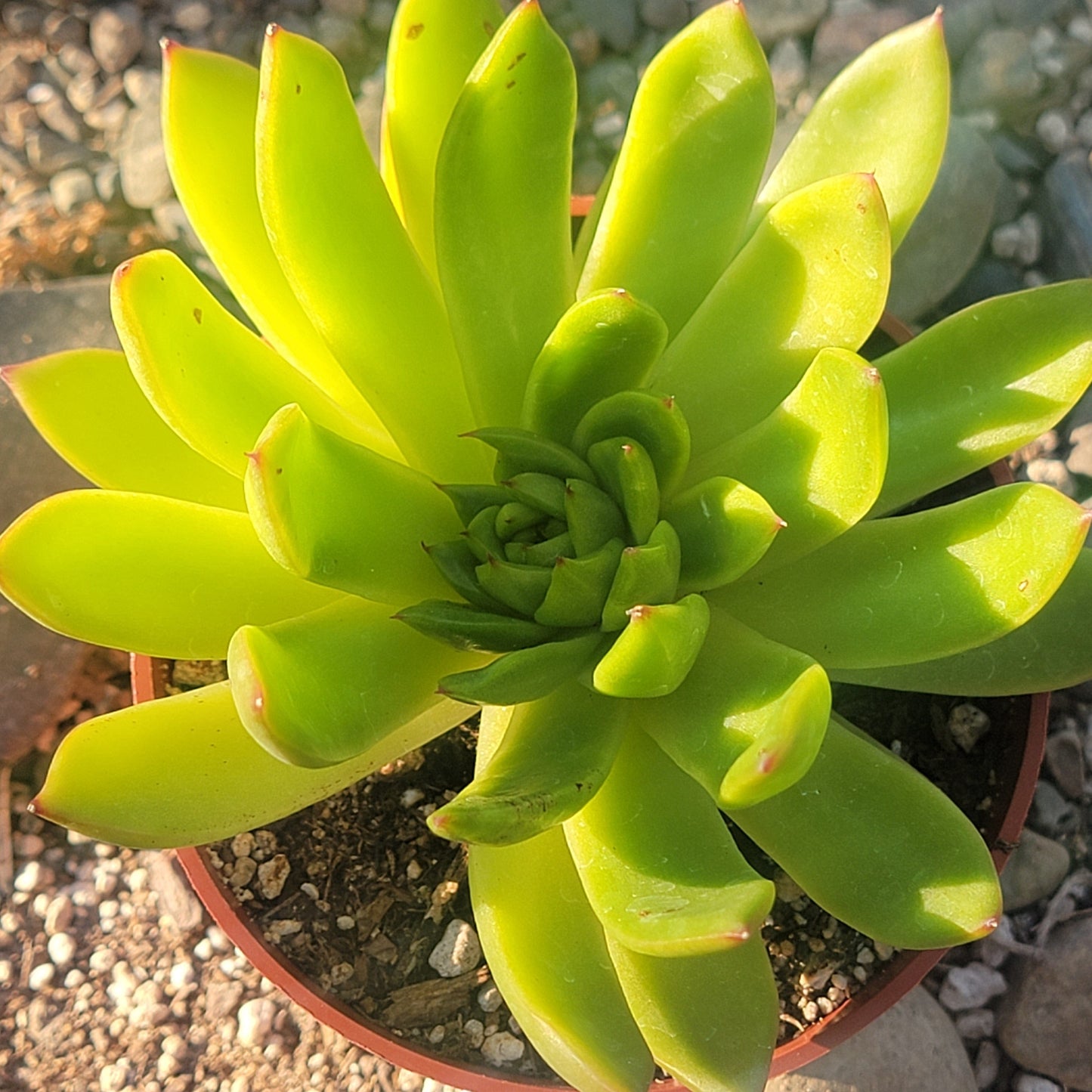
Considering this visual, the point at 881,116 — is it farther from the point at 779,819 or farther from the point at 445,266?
the point at 779,819

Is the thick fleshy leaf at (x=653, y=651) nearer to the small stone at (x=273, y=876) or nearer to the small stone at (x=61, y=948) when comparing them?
the small stone at (x=273, y=876)

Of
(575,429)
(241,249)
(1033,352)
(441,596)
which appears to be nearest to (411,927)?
(441,596)

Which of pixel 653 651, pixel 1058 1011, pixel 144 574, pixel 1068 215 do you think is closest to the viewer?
pixel 653 651

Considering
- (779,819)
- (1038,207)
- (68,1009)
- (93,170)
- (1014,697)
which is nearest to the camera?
(779,819)

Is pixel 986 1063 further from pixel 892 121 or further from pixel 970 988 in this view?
pixel 892 121

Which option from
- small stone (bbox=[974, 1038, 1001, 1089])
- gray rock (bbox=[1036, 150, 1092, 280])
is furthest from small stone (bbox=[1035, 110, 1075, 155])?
small stone (bbox=[974, 1038, 1001, 1089])

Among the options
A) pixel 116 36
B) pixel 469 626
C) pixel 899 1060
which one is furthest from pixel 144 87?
pixel 899 1060
